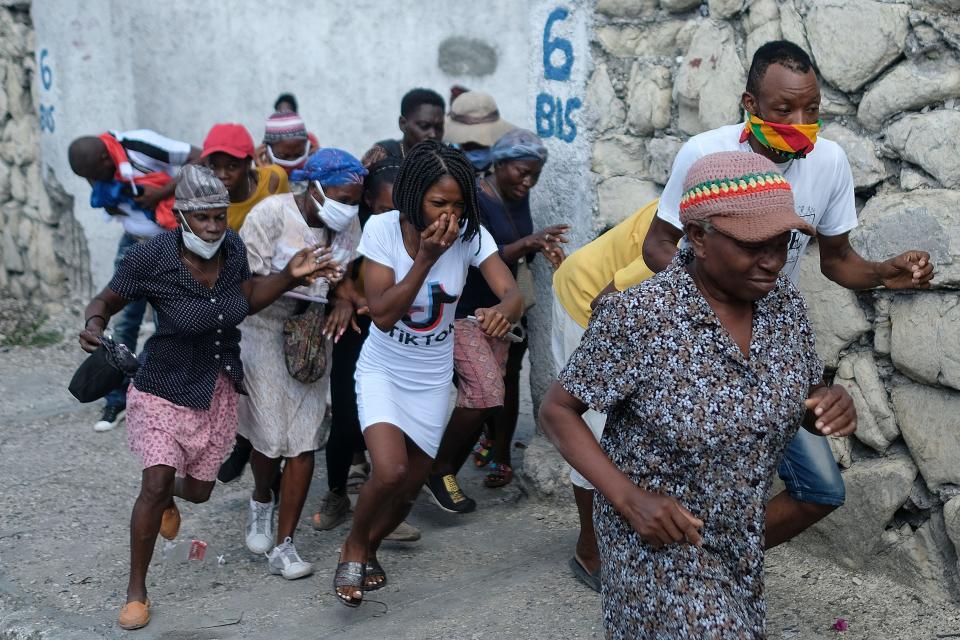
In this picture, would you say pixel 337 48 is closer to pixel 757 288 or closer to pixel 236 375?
pixel 236 375

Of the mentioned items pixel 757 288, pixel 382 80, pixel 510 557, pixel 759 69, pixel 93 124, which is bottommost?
pixel 510 557

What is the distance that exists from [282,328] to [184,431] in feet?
2.12

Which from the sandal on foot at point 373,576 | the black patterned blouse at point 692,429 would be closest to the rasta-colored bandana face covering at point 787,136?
the black patterned blouse at point 692,429

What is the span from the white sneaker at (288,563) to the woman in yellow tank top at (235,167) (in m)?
1.43

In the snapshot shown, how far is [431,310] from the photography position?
13.9ft

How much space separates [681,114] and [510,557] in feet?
6.61

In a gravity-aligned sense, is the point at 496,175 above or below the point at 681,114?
below

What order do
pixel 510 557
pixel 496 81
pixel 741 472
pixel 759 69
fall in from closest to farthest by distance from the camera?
pixel 741 472
pixel 759 69
pixel 510 557
pixel 496 81

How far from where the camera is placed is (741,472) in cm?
262

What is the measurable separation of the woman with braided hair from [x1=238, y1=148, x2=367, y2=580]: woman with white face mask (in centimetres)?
46

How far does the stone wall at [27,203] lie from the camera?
376 inches

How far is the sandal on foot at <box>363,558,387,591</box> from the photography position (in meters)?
4.34

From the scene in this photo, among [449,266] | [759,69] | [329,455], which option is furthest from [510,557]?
[759,69]

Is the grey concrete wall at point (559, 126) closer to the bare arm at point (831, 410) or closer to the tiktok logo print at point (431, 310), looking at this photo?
the tiktok logo print at point (431, 310)
